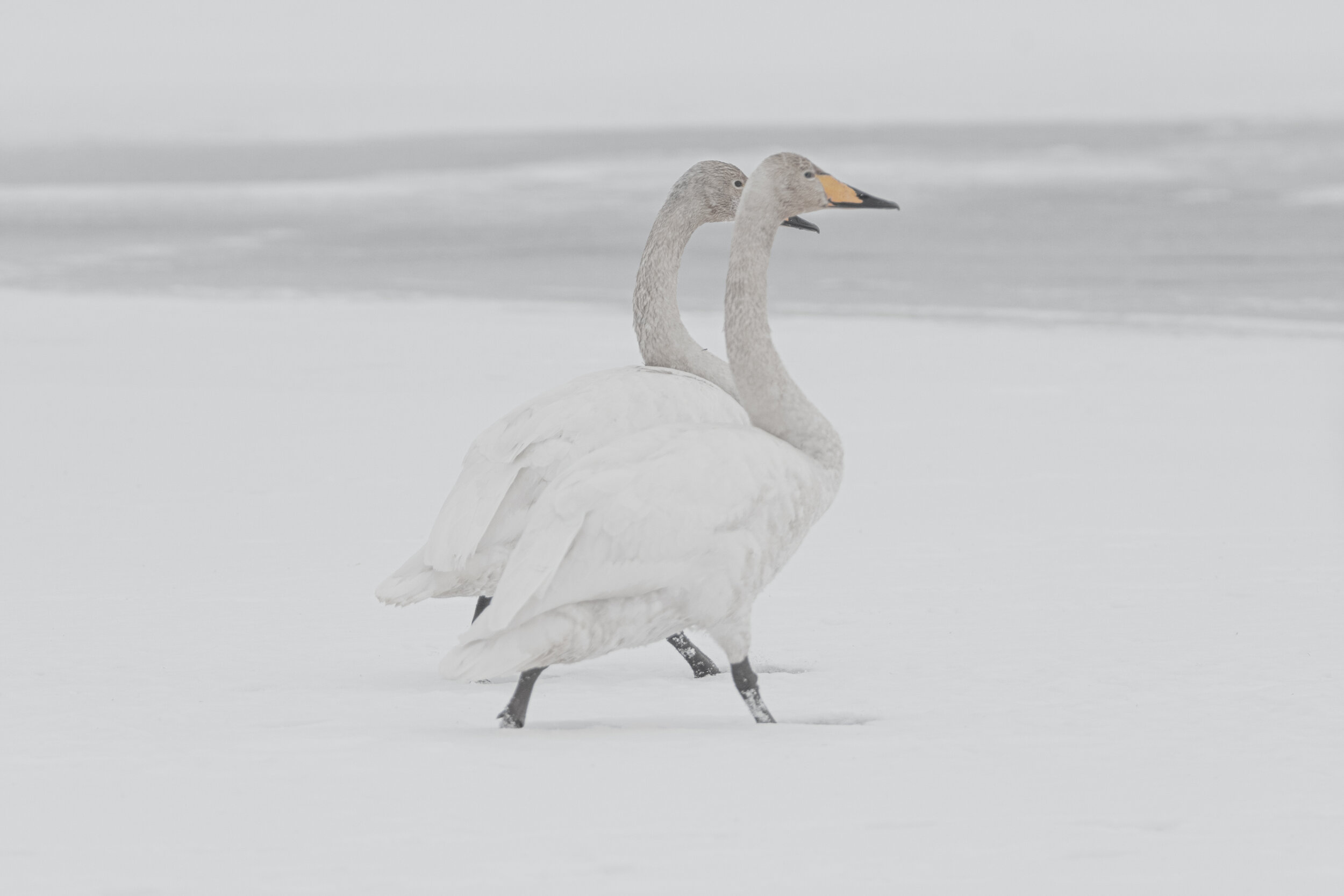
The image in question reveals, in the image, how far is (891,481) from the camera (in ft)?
32.9

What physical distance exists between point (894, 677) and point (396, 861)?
2.51 m

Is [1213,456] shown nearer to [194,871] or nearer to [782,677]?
[782,677]

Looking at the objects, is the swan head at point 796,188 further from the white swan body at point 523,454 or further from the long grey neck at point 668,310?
the long grey neck at point 668,310

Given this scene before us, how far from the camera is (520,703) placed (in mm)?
5102

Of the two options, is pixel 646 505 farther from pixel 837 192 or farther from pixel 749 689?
pixel 837 192

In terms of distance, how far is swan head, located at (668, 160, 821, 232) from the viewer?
7.71 m

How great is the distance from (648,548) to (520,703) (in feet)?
2.06

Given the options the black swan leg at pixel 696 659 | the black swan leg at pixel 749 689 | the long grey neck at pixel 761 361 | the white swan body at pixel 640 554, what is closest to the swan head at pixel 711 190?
the long grey neck at pixel 761 361

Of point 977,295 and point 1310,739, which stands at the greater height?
point 1310,739

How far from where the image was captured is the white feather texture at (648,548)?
4871 mm

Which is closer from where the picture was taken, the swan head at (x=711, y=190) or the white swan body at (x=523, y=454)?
the white swan body at (x=523, y=454)

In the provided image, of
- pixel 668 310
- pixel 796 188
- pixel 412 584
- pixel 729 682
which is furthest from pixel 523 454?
pixel 668 310

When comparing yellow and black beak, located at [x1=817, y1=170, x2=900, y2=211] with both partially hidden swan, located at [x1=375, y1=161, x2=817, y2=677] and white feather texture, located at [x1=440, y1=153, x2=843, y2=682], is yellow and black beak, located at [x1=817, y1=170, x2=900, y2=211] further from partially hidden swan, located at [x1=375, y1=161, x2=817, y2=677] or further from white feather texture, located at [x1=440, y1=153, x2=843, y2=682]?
white feather texture, located at [x1=440, y1=153, x2=843, y2=682]

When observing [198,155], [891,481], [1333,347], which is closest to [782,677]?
[891,481]
